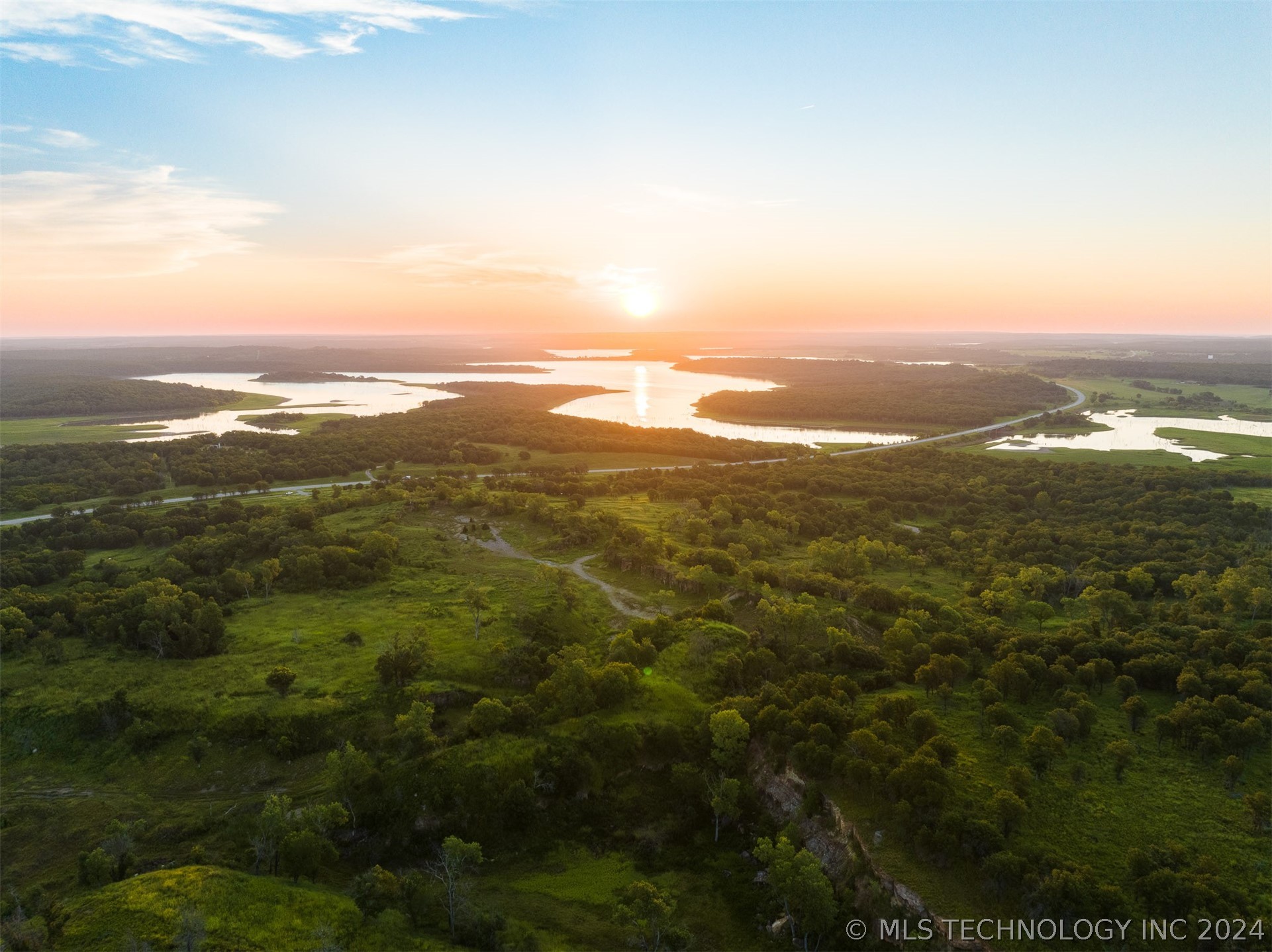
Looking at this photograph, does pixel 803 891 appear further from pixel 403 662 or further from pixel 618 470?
pixel 618 470

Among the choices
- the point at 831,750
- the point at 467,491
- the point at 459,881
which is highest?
the point at 467,491

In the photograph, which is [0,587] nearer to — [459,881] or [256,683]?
[256,683]

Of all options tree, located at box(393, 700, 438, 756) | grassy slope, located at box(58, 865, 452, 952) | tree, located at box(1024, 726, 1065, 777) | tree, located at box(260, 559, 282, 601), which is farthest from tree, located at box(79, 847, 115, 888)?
tree, located at box(1024, 726, 1065, 777)

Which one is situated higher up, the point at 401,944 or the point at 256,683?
the point at 256,683

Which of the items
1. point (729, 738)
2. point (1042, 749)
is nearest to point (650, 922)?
point (729, 738)

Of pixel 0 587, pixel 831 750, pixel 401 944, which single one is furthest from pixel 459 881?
pixel 0 587

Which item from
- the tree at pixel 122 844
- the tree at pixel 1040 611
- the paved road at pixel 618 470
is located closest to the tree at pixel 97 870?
the tree at pixel 122 844

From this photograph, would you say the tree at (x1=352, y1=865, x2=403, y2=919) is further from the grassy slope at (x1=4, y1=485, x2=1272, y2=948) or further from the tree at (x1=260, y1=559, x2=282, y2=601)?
the tree at (x1=260, y1=559, x2=282, y2=601)

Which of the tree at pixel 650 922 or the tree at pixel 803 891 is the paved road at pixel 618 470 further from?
the tree at pixel 650 922
